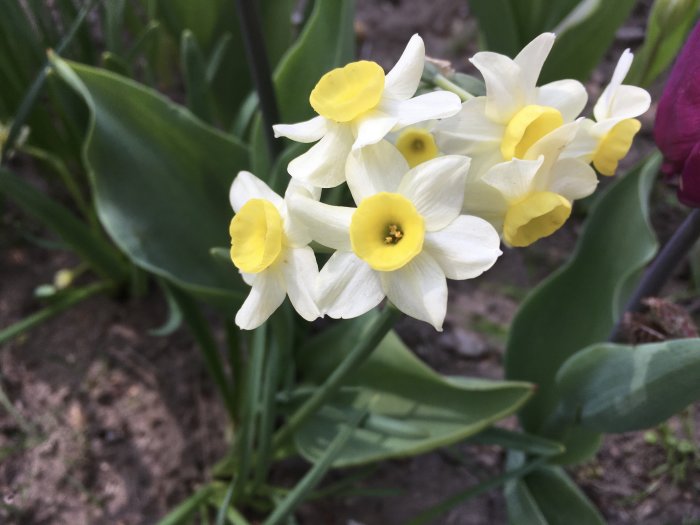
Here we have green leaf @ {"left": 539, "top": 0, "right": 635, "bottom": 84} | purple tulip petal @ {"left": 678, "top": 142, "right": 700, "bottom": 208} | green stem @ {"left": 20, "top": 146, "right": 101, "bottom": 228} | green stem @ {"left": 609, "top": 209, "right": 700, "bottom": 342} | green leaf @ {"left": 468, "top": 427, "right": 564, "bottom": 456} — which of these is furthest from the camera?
green stem @ {"left": 20, "top": 146, "right": 101, "bottom": 228}

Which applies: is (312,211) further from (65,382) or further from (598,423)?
(65,382)

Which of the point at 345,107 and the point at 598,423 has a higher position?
the point at 345,107

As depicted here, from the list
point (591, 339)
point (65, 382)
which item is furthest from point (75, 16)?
point (591, 339)

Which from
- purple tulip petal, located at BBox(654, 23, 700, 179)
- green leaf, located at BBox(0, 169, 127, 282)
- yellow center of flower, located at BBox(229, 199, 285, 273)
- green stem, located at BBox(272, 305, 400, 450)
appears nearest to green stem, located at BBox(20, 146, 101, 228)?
green leaf, located at BBox(0, 169, 127, 282)

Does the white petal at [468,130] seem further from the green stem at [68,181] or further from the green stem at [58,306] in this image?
the green stem at [68,181]

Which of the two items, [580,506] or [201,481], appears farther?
[201,481]

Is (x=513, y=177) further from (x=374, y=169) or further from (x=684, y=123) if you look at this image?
(x=684, y=123)

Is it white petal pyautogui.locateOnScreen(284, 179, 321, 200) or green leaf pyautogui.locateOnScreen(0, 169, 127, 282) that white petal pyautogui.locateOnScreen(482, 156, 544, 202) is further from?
green leaf pyautogui.locateOnScreen(0, 169, 127, 282)
